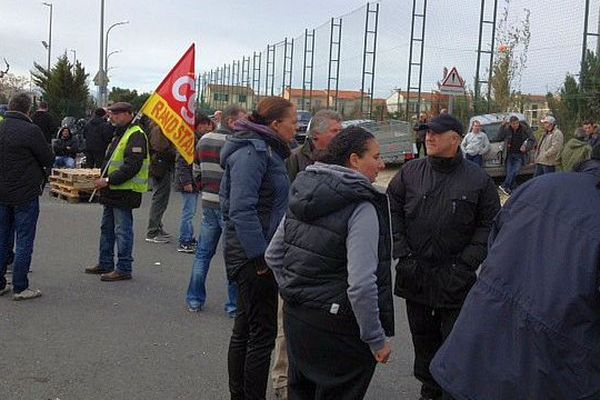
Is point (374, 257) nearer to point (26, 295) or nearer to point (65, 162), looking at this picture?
point (26, 295)

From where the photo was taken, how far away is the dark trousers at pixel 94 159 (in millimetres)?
15477

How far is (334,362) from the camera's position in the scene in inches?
124

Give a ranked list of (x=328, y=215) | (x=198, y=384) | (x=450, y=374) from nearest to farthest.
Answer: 1. (x=450, y=374)
2. (x=328, y=215)
3. (x=198, y=384)

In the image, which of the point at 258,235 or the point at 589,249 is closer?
the point at 589,249

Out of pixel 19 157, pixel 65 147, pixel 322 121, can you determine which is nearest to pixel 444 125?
pixel 322 121

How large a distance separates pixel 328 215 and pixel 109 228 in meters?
5.08

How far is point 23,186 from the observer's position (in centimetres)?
647

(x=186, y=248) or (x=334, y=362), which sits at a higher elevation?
(x=334, y=362)

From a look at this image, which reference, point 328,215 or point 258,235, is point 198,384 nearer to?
point 258,235

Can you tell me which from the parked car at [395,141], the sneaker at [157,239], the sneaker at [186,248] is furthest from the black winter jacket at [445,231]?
the parked car at [395,141]

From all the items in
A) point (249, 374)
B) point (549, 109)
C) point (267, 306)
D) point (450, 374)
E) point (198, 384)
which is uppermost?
point (549, 109)

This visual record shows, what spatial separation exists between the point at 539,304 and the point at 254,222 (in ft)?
7.17

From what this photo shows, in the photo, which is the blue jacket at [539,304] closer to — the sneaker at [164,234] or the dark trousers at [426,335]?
the dark trousers at [426,335]

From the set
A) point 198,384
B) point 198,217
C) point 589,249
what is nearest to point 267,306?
point 198,384
